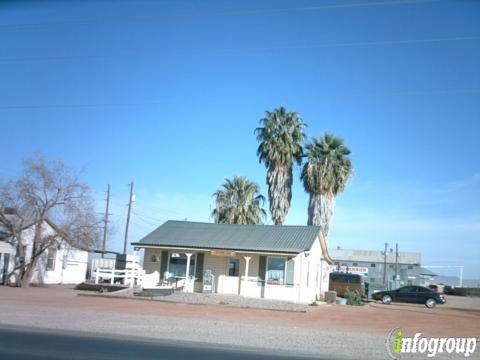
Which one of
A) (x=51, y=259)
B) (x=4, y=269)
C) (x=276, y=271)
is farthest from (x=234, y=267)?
(x=4, y=269)

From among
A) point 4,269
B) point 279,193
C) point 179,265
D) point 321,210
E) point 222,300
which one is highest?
point 279,193

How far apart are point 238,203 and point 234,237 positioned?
11334 mm

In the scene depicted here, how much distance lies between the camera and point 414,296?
37.8 meters

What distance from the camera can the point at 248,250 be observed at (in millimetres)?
32531

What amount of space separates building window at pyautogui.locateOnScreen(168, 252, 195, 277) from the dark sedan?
1331 centimetres

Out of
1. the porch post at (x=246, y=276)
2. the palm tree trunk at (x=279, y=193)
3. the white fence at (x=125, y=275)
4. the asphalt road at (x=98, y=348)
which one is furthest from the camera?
the palm tree trunk at (x=279, y=193)

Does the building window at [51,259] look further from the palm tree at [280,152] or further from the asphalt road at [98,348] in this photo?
the asphalt road at [98,348]

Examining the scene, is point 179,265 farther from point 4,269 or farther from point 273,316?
point 273,316

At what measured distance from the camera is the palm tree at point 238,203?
4588 centimetres

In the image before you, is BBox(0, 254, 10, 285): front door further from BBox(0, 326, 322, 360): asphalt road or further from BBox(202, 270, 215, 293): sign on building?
BBox(0, 326, 322, 360): asphalt road

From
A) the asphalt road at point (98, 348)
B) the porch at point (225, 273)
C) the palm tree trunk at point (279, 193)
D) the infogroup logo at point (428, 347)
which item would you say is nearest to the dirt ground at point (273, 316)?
the infogroup logo at point (428, 347)

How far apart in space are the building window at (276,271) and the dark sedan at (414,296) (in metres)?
9.77

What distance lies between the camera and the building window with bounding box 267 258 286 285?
106ft

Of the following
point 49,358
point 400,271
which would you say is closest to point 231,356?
point 49,358
